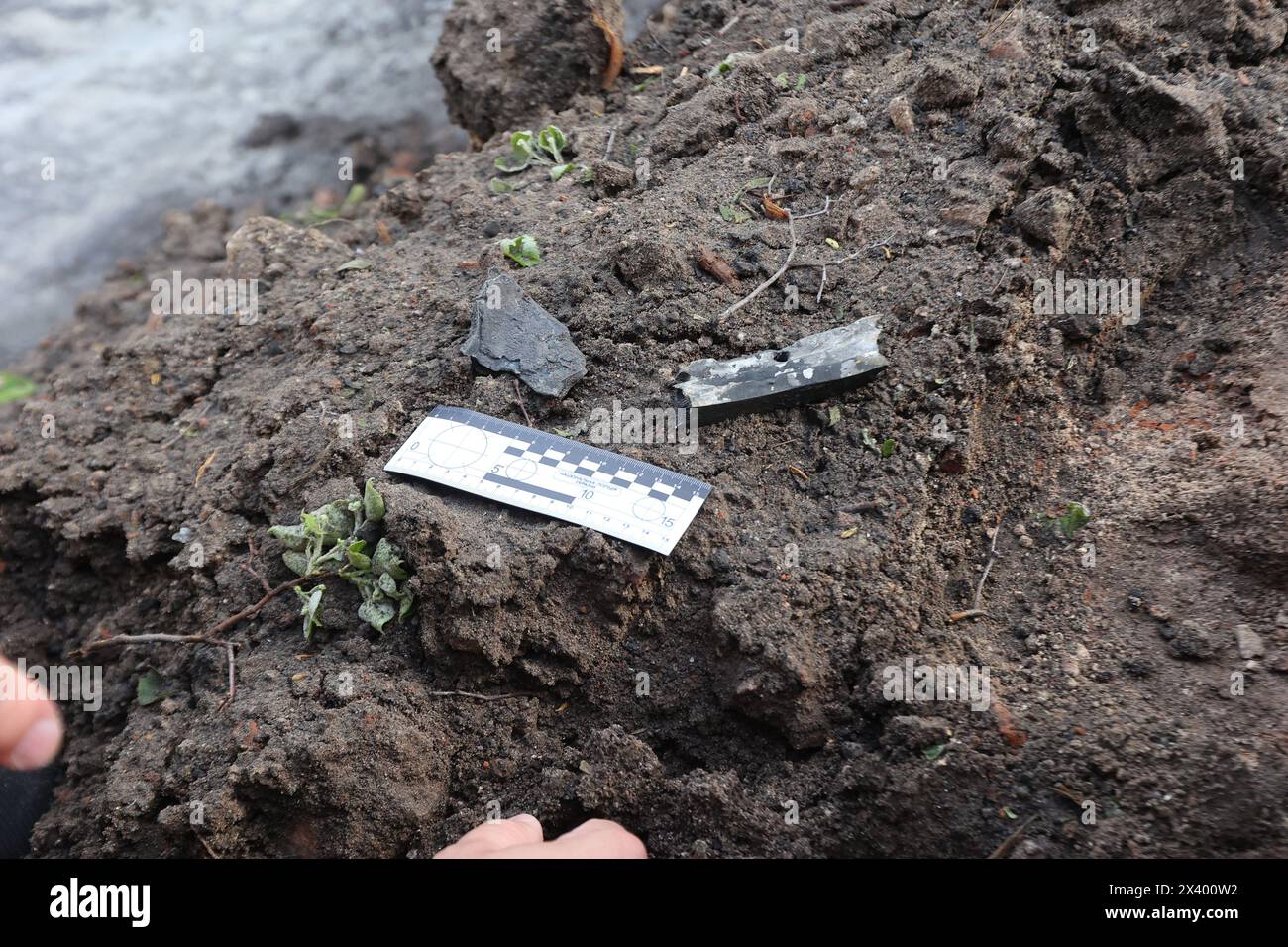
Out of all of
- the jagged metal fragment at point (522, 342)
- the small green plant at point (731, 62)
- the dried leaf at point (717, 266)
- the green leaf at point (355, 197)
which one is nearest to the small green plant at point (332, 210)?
the green leaf at point (355, 197)

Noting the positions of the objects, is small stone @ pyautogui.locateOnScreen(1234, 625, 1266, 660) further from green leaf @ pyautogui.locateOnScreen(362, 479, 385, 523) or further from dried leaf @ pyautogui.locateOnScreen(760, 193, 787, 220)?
green leaf @ pyautogui.locateOnScreen(362, 479, 385, 523)

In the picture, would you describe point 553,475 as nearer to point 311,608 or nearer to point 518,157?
point 311,608

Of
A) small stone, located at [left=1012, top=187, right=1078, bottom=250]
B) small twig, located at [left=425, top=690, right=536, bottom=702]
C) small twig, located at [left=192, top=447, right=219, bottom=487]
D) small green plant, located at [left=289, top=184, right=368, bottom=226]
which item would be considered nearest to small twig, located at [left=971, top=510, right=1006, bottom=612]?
small stone, located at [left=1012, top=187, right=1078, bottom=250]

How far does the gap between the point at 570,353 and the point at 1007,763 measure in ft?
5.11

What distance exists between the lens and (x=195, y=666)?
256 cm

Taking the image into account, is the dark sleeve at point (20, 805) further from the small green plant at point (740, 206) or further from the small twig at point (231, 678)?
the small green plant at point (740, 206)

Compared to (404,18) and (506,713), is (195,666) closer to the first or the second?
(506,713)

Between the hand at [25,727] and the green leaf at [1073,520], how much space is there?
2.34 meters

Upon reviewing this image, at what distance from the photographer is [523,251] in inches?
124

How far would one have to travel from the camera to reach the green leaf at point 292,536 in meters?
2.55
